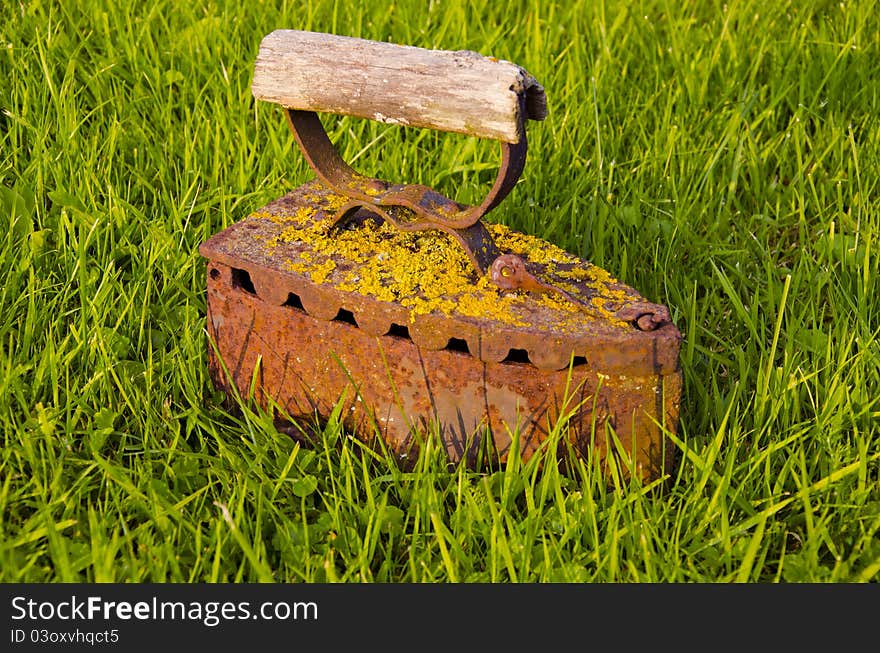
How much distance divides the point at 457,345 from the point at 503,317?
14cm

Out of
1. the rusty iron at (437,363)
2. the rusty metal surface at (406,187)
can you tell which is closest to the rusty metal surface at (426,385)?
the rusty iron at (437,363)

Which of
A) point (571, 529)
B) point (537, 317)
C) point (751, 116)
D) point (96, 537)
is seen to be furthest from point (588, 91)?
point (96, 537)

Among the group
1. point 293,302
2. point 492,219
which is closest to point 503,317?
point 293,302

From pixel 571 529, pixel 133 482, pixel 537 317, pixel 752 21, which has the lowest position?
pixel 133 482

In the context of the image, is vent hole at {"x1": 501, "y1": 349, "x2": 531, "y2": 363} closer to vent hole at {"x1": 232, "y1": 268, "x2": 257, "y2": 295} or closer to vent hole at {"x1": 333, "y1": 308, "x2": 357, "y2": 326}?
vent hole at {"x1": 333, "y1": 308, "x2": 357, "y2": 326}

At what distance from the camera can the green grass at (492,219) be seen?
230 cm

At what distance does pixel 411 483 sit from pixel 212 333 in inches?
25.4

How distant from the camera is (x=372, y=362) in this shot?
8.09ft

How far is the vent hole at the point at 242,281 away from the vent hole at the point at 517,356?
0.64 metres

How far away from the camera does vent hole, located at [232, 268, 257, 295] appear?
2607 mm

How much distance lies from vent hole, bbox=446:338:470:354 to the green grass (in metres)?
0.24

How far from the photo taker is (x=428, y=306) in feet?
7.78

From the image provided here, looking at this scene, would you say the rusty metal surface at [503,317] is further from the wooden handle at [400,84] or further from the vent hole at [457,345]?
the wooden handle at [400,84]

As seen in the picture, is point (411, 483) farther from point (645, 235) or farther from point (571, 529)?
point (645, 235)
